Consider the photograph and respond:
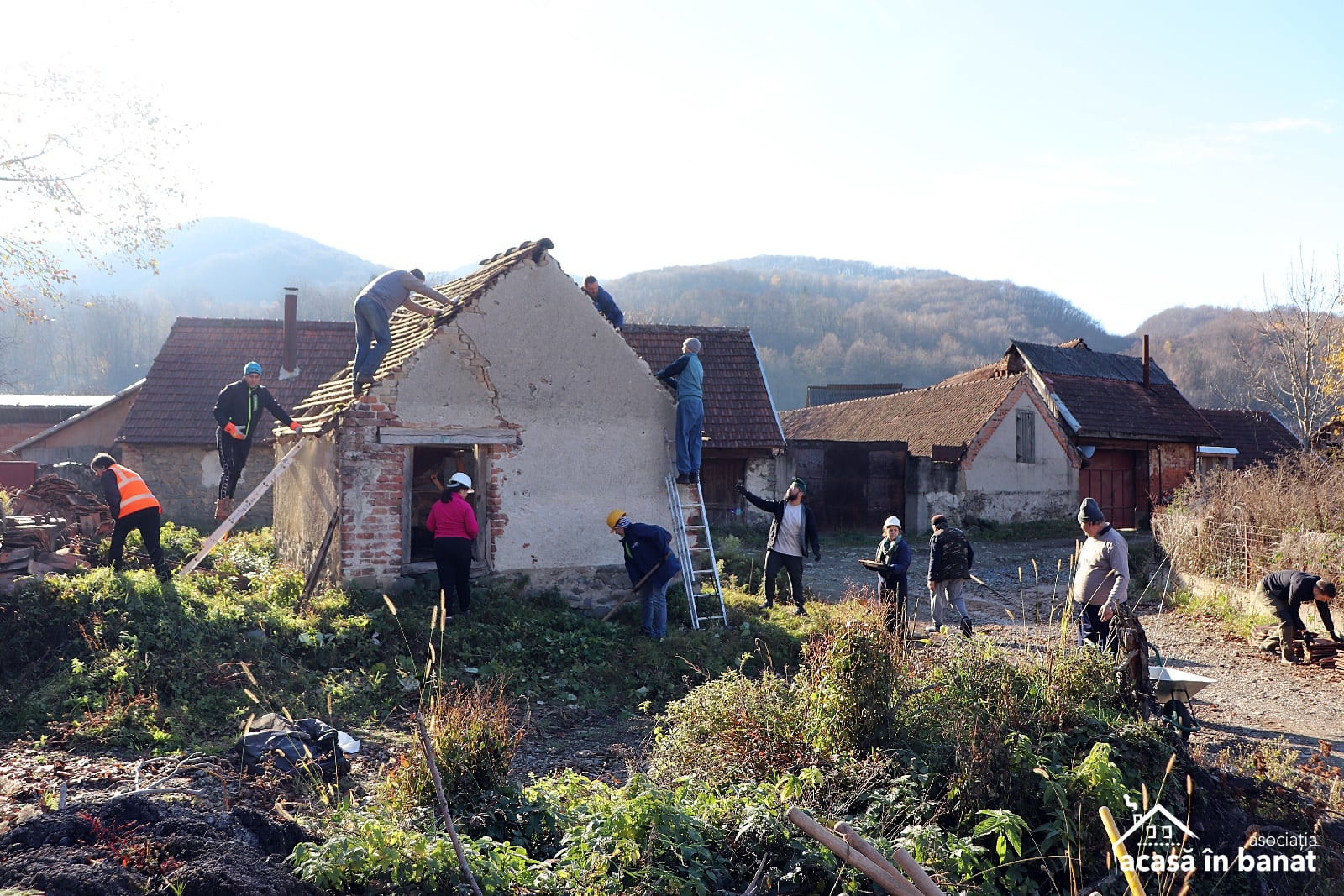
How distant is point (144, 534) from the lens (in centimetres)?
998

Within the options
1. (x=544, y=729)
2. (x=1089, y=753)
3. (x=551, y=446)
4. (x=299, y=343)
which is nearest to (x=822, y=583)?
(x=551, y=446)

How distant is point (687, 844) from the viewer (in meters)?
4.39

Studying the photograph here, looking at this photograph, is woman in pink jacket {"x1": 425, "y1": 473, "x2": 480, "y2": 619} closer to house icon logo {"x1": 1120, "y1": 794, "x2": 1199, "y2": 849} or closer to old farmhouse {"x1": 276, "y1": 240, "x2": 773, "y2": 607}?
old farmhouse {"x1": 276, "y1": 240, "x2": 773, "y2": 607}

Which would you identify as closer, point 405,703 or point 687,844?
point 687,844

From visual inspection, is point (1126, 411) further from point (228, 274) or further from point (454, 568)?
point (228, 274)

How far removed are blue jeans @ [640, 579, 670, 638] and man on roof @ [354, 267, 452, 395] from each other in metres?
4.19

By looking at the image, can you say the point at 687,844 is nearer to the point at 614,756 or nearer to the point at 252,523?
the point at 614,756

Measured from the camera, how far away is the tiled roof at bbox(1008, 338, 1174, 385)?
95.1ft

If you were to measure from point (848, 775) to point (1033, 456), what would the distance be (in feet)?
71.4

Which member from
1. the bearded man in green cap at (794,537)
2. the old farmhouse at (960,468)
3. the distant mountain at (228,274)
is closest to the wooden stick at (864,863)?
the bearded man in green cap at (794,537)

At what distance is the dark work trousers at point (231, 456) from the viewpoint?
12602 millimetres

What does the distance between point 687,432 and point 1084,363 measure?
24511 mm

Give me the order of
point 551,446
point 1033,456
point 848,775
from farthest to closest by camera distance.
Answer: point 1033,456
point 551,446
point 848,775

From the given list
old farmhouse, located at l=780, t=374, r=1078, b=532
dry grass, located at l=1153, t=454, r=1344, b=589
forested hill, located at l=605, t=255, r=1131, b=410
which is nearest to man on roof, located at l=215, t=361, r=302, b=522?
old farmhouse, located at l=780, t=374, r=1078, b=532
